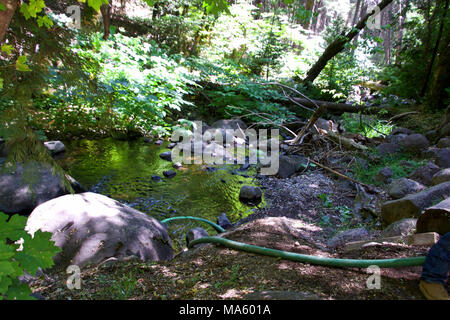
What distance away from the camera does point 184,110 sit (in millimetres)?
11609

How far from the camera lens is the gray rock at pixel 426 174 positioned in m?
4.93

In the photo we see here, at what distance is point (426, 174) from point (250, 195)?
10.4 ft

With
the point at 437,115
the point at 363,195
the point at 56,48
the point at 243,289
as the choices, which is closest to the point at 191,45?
the point at 437,115

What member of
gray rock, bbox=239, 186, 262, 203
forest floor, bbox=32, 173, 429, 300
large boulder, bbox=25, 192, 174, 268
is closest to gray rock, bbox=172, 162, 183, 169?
gray rock, bbox=239, 186, 262, 203

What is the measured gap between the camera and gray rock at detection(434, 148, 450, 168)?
5.35 m

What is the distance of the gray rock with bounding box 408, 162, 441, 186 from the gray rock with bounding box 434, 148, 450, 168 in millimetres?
339

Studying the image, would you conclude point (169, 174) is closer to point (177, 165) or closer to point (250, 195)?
point (177, 165)

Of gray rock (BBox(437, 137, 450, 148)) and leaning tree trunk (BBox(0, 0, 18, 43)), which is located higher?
leaning tree trunk (BBox(0, 0, 18, 43))

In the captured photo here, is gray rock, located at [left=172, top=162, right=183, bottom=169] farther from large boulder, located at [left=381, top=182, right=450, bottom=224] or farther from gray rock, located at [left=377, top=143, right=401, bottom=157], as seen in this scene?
large boulder, located at [left=381, top=182, right=450, bottom=224]

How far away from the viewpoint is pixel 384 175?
5676mm

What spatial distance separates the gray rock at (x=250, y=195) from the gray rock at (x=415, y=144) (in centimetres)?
380

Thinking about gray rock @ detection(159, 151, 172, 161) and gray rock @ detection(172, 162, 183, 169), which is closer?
gray rock @ detection(172, 162, 183, 169)

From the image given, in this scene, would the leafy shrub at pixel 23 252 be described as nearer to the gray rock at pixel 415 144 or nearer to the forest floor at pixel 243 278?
the forest floor at pixel 243 278

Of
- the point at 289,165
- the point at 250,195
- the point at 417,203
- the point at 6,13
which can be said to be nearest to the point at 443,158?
the point at 417,203
